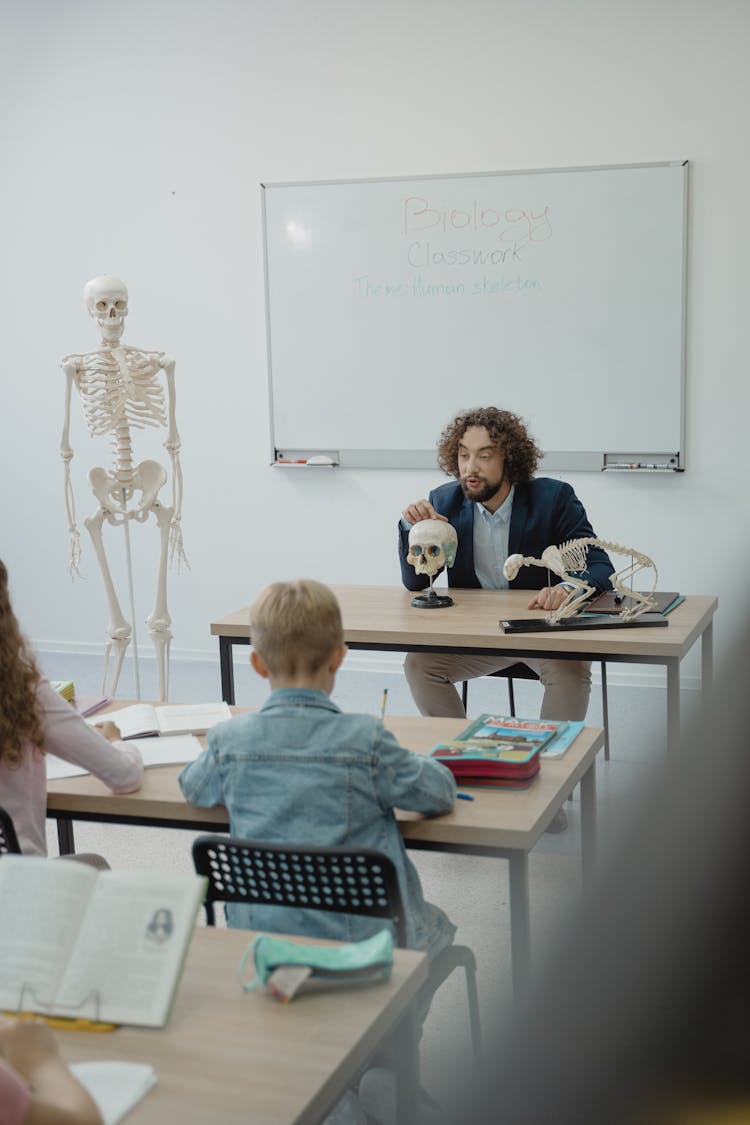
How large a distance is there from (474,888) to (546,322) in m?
2.57

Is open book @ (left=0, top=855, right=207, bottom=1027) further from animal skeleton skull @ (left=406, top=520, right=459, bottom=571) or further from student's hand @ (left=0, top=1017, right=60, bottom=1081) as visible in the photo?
animal skeleton skull @ (left=406, top=520, right=459, bottom=571)

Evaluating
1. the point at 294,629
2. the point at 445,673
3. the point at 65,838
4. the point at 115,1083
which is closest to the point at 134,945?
the point at 115,1083

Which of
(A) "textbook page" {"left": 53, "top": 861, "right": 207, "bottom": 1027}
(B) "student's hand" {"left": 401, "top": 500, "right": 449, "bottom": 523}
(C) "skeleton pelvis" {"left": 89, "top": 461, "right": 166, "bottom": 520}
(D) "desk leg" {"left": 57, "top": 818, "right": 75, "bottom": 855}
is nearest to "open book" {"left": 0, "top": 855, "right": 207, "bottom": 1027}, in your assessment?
(A) "textbook page" {"left": 53, "top": 861, "right": 207, "bottom": 1027}

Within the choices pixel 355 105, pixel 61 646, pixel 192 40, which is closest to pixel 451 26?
pixel 355 105

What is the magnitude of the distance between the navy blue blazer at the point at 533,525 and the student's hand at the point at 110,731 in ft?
5.10

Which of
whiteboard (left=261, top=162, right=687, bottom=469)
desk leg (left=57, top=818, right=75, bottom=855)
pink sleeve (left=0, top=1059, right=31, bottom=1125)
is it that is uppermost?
whiteboard (left=261, top=162, right=687, bottom=469)

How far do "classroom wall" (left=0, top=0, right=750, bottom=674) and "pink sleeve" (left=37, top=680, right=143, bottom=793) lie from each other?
9.82 ft

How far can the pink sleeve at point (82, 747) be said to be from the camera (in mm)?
2117

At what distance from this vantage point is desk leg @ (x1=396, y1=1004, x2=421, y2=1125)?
1604mm

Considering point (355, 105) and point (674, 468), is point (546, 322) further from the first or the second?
point (355, 105)

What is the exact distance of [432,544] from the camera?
368 cm

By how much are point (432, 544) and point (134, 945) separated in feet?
7.77

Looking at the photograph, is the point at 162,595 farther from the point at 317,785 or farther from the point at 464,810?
the point at 317,785

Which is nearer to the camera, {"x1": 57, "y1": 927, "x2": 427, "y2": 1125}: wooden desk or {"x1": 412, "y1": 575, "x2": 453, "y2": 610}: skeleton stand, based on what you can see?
→ {"x1": 57, "y1": 927, "x2": 427, "y2": 1125}: wooden desk
